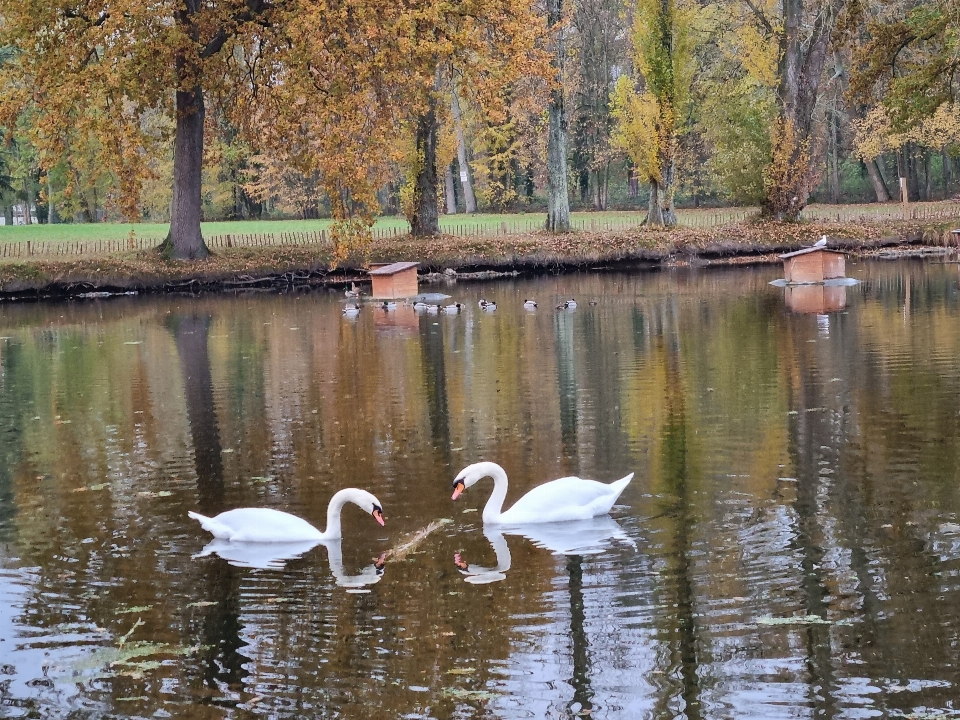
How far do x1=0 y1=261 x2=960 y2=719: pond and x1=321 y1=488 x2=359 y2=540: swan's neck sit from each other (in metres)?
0.25

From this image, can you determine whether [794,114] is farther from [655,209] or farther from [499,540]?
[499,540]

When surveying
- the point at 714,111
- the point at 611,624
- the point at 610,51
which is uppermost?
the point at 610,51

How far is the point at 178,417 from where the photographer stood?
1808 centimetres

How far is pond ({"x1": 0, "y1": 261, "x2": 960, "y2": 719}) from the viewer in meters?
7.73

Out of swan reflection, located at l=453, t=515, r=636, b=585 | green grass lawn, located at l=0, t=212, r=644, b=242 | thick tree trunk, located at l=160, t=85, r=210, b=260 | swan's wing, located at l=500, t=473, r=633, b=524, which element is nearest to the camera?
swan reflection, located at l=453, t=515, r=636, b=585

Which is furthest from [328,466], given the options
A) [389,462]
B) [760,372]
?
[760,372]

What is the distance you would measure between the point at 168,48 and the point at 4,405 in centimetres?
1941

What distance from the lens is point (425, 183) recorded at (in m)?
50.3

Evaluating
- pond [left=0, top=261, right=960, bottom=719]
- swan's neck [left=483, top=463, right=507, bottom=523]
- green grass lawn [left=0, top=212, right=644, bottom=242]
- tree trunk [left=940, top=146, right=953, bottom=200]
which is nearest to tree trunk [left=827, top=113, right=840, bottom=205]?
tree trunk [left=940, top=146, right=953, bottom=200]

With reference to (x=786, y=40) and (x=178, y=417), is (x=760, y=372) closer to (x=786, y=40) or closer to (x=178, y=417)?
(x=178, y=417)

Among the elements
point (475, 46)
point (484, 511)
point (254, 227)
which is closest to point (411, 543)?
point (484, 511)

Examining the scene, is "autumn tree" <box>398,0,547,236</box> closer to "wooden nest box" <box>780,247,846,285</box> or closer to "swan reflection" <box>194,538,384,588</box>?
"wooden nest box" <box>780,247,846,285</box>

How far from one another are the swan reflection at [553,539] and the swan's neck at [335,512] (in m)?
1.13

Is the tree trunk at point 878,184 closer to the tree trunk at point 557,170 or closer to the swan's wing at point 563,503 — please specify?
the tree trunk at point 557,170
